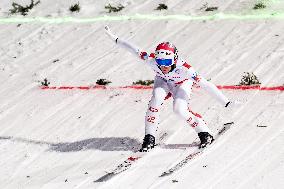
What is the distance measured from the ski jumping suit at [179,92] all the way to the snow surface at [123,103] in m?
0.44

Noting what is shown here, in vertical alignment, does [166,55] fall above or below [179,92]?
above

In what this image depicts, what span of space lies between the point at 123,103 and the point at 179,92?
7.26 ft

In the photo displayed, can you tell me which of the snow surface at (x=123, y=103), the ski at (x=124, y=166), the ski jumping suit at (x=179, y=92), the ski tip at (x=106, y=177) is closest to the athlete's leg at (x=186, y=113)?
the ski jumping suit at (x=179, y=92)

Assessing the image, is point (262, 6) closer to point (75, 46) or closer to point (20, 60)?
point (75, 46)

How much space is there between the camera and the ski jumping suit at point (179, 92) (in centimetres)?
885

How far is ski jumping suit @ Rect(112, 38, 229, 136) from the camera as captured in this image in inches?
348

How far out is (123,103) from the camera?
437 inches

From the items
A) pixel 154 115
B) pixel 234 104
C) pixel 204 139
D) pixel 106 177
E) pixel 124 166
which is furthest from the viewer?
pixel 154 115

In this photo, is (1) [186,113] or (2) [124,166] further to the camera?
(1) [186,113]

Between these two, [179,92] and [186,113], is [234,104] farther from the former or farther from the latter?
[179,92]

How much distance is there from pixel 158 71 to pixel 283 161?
96.2 inches

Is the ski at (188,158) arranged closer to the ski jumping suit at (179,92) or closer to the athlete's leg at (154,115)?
the ski jumping suit at (179,92)

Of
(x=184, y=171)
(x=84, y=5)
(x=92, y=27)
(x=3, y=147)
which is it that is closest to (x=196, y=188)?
(x=184, y=171)

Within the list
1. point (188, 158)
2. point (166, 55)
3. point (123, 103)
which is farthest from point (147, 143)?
point (123, 103)
